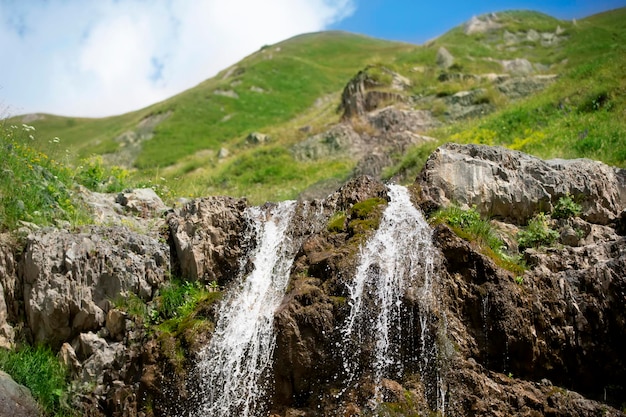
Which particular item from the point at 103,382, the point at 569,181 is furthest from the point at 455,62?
the point at 103,382

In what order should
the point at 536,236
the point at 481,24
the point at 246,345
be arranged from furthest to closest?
the point at 481,24 → the point at 536,236 → the point at 246,345

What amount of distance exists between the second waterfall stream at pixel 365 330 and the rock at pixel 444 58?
2847 centimetres

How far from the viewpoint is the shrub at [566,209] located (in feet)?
40.7

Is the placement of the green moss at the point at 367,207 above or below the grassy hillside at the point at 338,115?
below

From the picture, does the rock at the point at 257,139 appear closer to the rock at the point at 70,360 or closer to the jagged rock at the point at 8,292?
the jagged rock at the point at 8,292

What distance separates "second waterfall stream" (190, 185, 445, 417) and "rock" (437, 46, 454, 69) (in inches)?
1121

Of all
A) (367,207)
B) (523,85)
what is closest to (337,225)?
(367,207)

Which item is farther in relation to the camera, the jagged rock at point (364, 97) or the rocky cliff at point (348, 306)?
the jagged rock at point (364, 97)

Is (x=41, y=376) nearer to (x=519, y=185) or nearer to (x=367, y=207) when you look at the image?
(x=367, y=207)

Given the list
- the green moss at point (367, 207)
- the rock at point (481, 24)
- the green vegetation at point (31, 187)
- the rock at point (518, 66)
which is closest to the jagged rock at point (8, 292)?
the green vegetation at point (31, 187)

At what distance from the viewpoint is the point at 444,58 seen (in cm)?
3866

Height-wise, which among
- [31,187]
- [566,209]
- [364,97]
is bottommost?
[566,209]

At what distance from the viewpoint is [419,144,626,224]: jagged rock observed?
12523 millimetres

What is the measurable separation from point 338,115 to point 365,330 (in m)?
24.0
